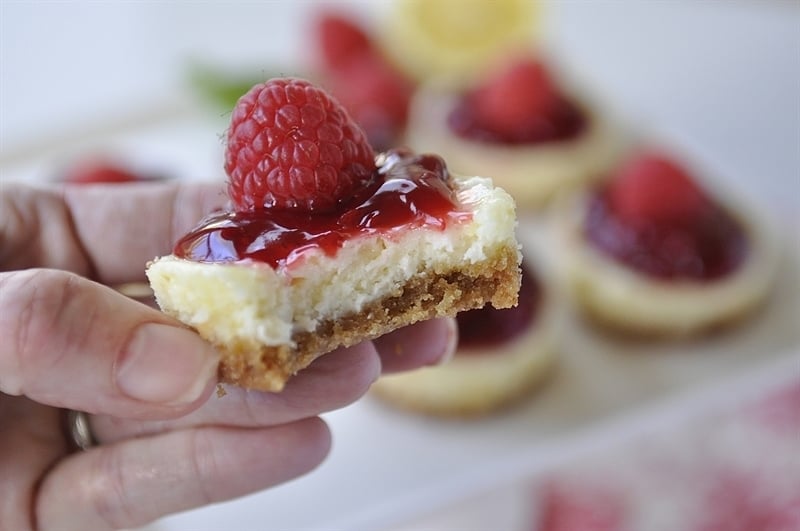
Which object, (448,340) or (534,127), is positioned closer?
(448,340)

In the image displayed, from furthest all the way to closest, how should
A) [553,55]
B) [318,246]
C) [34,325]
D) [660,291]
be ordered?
[553,55] → [660,291] → [318,246] → [34,325]

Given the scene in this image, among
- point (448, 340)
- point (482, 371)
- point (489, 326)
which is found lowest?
point (482, 371)

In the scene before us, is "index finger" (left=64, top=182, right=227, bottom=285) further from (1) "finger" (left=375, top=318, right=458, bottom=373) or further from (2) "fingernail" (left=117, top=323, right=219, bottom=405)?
(2) "fingernail" (left=117, top=323, right=219, bottom=405)

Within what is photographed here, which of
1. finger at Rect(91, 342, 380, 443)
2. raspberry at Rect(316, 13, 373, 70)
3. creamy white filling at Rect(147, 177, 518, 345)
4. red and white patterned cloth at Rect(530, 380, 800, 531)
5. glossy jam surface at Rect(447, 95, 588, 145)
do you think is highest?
raspberry at Rect(316, 13, 373, 70)

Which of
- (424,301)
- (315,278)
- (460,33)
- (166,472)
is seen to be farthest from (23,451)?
(460,33)

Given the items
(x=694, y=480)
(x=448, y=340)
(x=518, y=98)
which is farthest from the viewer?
(x=518, y=98)

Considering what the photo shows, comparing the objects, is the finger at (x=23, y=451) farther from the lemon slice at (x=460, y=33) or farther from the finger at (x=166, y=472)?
the lemon slice at (x=460, y=33)

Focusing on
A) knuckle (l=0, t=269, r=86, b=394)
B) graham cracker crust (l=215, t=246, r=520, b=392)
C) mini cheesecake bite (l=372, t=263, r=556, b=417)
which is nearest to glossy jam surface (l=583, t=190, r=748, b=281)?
mini cheesecake bite (l=372, t=263, r=556, b=417)

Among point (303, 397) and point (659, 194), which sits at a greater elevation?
point (659, 194)

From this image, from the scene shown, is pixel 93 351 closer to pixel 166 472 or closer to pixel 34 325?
pixel 34 325
